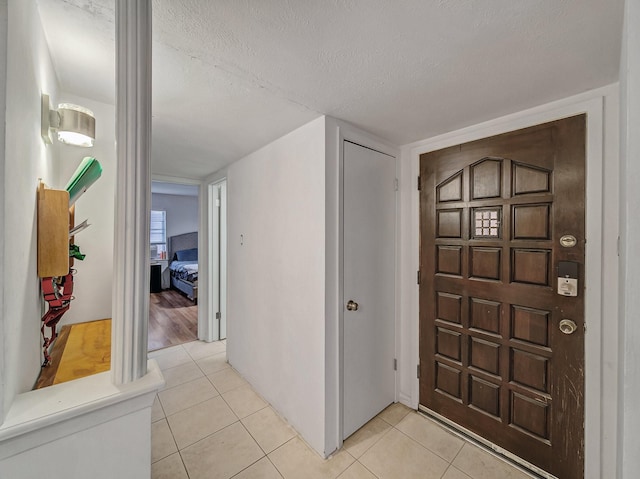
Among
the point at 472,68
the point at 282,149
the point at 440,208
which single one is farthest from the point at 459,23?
the point at 282,149

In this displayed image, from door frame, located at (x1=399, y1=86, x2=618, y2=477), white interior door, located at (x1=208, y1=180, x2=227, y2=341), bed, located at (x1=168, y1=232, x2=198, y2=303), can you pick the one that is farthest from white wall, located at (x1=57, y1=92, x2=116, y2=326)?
bed, located at (x1=168, y1=232, x2=198, y2=303)

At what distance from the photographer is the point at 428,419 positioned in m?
1.96

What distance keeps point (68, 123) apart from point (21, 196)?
523mm

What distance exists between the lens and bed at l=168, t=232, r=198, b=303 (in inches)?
215

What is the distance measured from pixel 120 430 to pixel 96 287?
1.23 m

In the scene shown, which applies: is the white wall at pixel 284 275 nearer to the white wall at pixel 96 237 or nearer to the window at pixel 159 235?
the white wall at pixel 96 237

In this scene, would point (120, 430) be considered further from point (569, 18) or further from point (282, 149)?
point (569, 18)

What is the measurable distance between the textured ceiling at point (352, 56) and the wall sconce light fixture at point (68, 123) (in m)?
0.26

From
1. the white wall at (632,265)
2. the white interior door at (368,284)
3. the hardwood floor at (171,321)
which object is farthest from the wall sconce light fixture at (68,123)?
the hardwood floor at (171,321)

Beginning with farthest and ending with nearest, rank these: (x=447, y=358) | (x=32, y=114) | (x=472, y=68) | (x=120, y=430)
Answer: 1. (x=447, y=358)
2. (x=472, y=68)
3. (x=32, y=114)
4. (x=120, y=430)

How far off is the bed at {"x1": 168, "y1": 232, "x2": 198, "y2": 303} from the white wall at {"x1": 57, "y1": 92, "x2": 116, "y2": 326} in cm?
387

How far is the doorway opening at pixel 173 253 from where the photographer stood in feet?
16.6

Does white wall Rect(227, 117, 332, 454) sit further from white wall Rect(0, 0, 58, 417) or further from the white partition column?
white wall Rect(0, 0, 58, 417)

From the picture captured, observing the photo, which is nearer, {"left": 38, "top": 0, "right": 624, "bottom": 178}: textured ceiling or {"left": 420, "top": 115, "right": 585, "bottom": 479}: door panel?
{"left": 38, "top": 0, "right": 624, "bottom": 178}: textured ceiling
